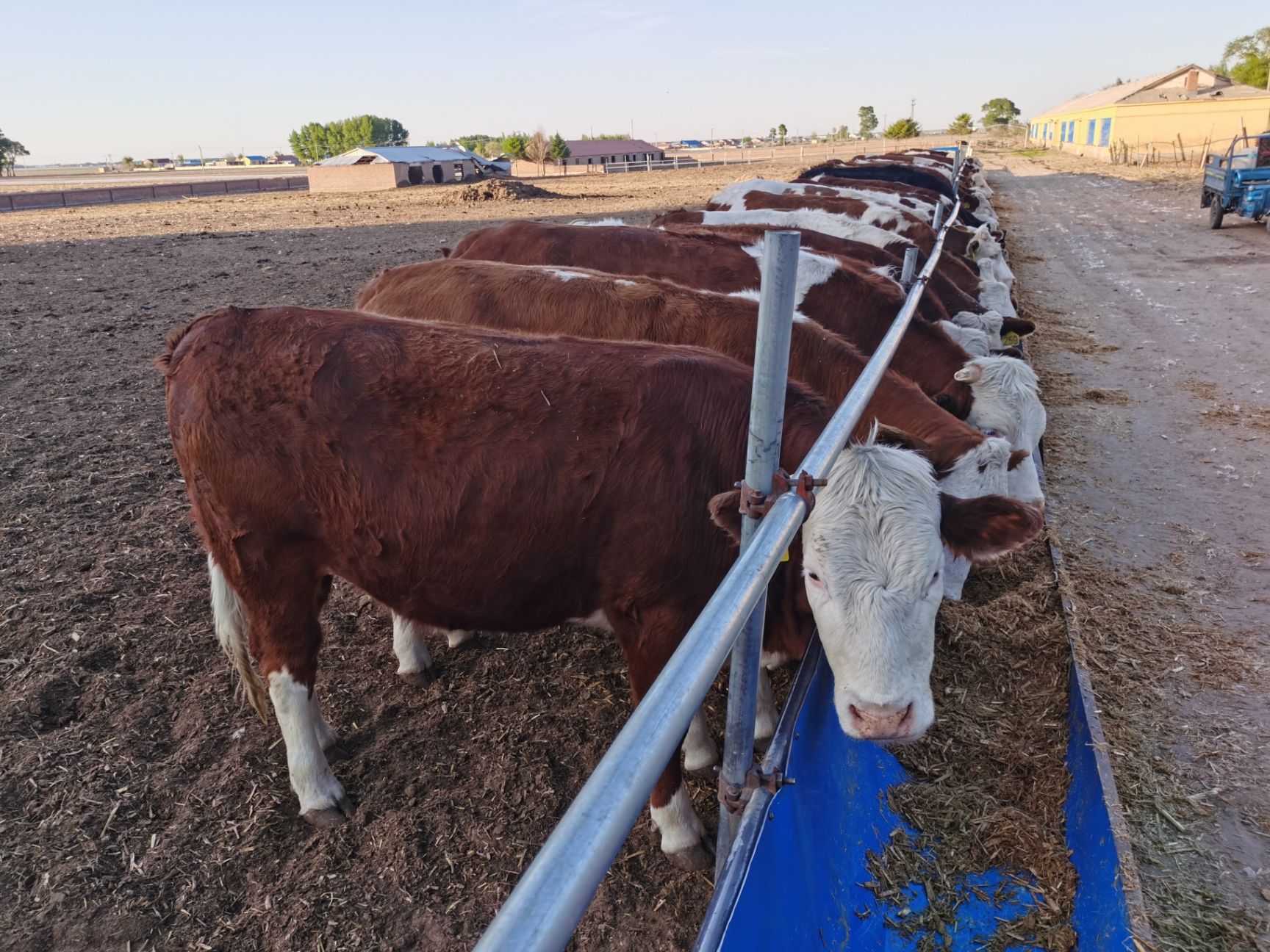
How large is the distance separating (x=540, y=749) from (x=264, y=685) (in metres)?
1.24

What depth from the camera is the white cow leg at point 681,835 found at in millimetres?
2871

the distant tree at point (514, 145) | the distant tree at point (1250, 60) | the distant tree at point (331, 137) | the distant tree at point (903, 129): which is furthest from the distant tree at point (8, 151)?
the distant tree at point (1250, 60)

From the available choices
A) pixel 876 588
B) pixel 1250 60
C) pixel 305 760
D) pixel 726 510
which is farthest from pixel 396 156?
pixel 1250 60

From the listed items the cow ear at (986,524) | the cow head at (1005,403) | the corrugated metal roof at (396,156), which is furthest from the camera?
the corrugated metal roof at (396,156)

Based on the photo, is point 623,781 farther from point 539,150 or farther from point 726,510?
point 539,150

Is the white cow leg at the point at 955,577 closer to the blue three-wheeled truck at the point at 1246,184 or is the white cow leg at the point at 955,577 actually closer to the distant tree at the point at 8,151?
the blue three-wheeled truck at the point at 1246,184

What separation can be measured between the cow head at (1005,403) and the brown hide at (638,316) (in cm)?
76

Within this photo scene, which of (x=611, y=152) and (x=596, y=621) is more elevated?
(x=611, y=152)

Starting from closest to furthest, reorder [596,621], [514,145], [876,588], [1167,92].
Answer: [876,588], [596,621], [1167,92], [514,145]

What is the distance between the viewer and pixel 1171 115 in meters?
45.1

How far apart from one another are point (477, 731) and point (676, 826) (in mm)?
1062

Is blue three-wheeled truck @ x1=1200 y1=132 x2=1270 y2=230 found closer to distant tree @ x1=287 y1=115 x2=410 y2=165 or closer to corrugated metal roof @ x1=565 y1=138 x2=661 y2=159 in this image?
corrugated metal roof @ x1=565 y1=138 x2=661 y2=159

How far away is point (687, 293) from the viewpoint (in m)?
4.48

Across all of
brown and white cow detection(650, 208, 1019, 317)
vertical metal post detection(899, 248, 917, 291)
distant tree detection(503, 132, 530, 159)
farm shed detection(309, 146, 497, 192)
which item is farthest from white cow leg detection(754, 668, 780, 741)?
distant tree detection(503, 132, 530, 159)
